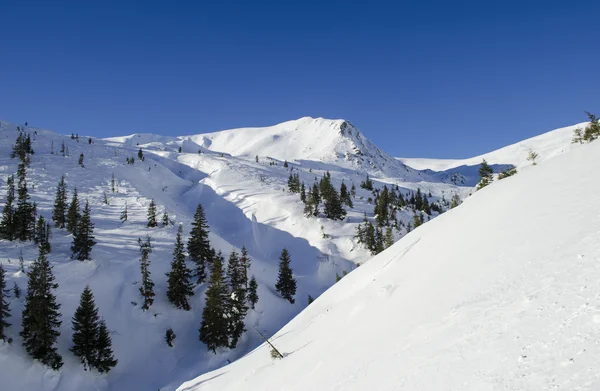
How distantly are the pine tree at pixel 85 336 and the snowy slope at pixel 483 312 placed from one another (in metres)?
32.4

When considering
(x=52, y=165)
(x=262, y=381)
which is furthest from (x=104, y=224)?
(x=262, y=381)

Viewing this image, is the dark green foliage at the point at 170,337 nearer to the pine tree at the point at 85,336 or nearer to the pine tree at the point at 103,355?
the pine tree at the point at 103,355

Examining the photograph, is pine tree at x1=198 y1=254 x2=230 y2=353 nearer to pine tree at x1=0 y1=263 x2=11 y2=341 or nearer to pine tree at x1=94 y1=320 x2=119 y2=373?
pine tree at x1=94 y1=320 x2=119 y2=373

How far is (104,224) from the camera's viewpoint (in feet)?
252

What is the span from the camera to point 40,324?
128 ft

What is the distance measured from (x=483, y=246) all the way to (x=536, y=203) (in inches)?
174

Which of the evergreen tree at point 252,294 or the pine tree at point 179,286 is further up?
the pine tree at point 179,286

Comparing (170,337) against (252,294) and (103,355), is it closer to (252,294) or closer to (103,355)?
(103,355)

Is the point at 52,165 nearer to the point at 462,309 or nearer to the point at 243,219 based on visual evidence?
the point at 243,219

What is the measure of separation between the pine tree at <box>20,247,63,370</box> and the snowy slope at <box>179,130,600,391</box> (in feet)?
111

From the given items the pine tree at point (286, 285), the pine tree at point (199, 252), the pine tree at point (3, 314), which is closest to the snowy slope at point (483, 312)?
the pine tree at point (3, 314)

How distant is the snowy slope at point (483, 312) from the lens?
693 centimetres

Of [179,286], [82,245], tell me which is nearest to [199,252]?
[179,286]

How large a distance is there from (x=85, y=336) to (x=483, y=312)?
48145 mm
